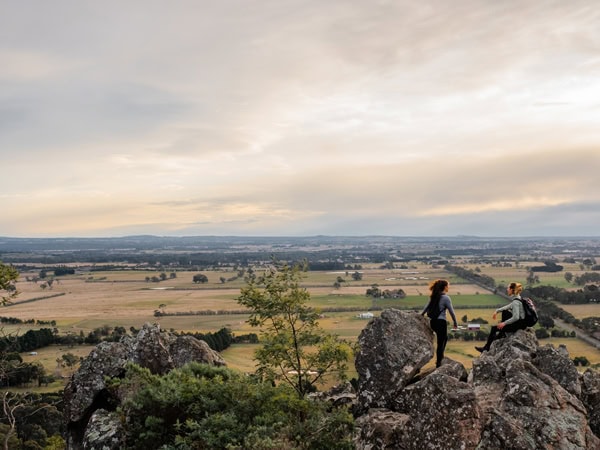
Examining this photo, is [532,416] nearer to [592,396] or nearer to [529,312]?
[592,396]

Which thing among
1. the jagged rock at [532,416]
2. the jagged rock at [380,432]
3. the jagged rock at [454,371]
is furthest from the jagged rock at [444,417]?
the jagged rock at [454,371]

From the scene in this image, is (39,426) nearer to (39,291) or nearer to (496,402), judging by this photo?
(496,402)

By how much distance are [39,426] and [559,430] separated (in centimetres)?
4664

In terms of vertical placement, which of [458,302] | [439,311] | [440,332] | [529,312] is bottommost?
[458,302]

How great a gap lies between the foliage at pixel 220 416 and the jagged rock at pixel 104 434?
28cm

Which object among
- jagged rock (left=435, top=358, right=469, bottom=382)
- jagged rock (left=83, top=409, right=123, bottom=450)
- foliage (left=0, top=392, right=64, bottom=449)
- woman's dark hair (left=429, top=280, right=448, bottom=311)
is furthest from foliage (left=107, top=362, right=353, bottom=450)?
foliage (left=0, top=392, right=64, bottom=449)

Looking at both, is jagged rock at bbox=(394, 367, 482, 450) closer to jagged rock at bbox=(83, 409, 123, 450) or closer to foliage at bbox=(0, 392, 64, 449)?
jagged rock at bbox=(83, 409, 123, 450)

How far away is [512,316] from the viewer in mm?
20188

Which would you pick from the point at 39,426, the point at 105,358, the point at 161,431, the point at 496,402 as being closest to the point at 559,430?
the point at 496,402

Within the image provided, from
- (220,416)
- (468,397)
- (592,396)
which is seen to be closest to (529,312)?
(592,396)

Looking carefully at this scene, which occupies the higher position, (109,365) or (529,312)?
(529,312)

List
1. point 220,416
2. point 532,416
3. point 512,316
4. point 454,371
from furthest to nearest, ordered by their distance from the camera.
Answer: point 512,316 < point 454,371 < point 220,416 < point 532,416

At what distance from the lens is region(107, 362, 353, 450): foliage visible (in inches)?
581

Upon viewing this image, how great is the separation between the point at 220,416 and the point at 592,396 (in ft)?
41.4
